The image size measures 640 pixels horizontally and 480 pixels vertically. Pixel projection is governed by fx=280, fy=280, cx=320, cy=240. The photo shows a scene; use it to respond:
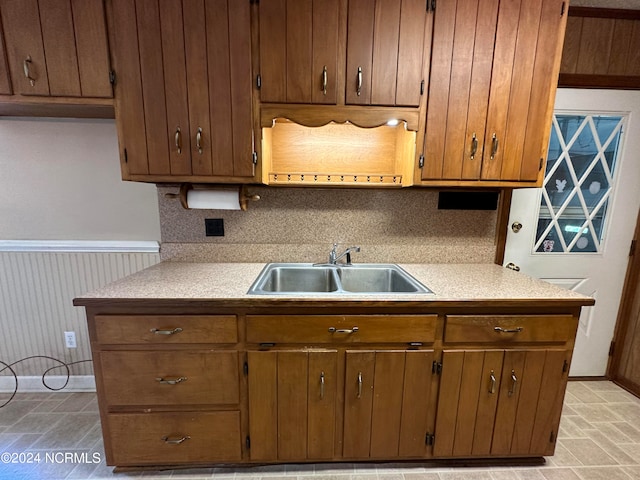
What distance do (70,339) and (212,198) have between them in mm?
1444

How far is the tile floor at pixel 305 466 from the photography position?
4.49ft

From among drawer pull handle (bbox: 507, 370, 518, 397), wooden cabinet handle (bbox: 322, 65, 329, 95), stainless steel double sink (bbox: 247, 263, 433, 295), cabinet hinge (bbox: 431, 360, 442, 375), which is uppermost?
wooden cabinet handle (bbox: 322, 65, 329, 95)

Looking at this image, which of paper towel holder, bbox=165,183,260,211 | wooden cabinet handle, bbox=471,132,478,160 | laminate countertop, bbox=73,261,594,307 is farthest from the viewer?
paper towel holder, bbox=165,183,260,211

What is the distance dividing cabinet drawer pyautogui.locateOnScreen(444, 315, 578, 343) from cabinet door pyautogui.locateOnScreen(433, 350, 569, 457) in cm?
Answer: 7

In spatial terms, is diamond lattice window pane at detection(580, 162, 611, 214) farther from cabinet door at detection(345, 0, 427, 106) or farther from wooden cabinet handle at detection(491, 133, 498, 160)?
cabinet door at detection(345, 0, 427, 106)

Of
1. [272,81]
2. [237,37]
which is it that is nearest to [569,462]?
[272,81]

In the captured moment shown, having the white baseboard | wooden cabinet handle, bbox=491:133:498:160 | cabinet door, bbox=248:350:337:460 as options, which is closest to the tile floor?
the white baseboard

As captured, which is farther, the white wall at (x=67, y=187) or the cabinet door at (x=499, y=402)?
the white wall at (x=67, y=187)

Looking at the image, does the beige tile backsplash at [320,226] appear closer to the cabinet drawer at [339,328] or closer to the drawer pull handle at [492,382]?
the cabinet drawer at [339,328]

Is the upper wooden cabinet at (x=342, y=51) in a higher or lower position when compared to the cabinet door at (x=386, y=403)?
higher

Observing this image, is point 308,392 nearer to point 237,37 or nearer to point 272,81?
point 272,81

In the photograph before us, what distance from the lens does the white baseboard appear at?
6.25ft

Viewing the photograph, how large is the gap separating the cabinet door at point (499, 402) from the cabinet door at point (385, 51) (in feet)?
4.24

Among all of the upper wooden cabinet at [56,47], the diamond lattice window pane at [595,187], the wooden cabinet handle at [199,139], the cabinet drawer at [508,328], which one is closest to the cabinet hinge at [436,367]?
the cabinet drawer at [508,328]
